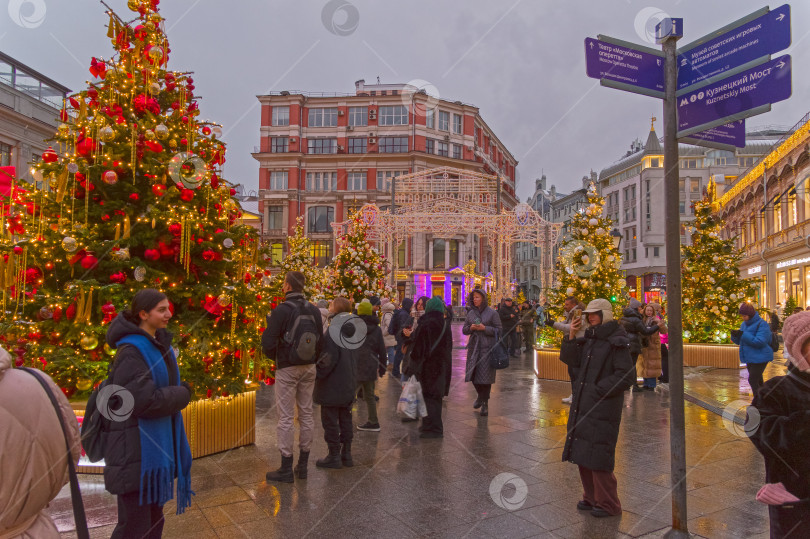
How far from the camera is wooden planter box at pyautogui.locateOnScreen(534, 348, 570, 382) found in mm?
13056

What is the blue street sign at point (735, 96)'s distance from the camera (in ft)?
11.2

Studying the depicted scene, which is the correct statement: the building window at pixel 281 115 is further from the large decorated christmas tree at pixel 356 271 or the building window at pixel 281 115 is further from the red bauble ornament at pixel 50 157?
the red bauble ornament at pixel 50 157

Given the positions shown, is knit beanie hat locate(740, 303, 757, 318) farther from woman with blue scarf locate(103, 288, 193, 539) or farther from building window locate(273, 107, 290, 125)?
building window locate(273, 107, 290, 125)

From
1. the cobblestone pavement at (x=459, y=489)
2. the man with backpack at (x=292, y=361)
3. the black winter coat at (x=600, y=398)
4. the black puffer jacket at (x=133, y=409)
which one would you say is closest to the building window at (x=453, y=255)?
the cobblestone pavement at (x=459, y=489)

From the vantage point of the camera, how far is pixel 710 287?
57.4ft

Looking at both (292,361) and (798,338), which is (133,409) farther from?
(798,338)

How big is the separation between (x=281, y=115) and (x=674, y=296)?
58.5 m

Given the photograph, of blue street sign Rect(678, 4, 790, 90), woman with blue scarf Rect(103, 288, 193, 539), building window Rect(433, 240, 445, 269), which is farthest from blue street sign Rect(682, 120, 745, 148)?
building window Rect(433, 240, 445, 269)

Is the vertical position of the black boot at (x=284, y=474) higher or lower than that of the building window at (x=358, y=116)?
lower

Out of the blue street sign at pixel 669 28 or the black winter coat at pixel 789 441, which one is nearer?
the black winter coat at pixel 789 441

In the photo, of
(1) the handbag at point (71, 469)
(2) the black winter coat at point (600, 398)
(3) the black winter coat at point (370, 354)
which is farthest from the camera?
(3) the black winter coat at point (370, 354)

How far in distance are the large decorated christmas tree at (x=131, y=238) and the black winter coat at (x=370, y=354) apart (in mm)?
1432

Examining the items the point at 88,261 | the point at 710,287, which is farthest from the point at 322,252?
the point at 88,261

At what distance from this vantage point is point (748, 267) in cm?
3697
